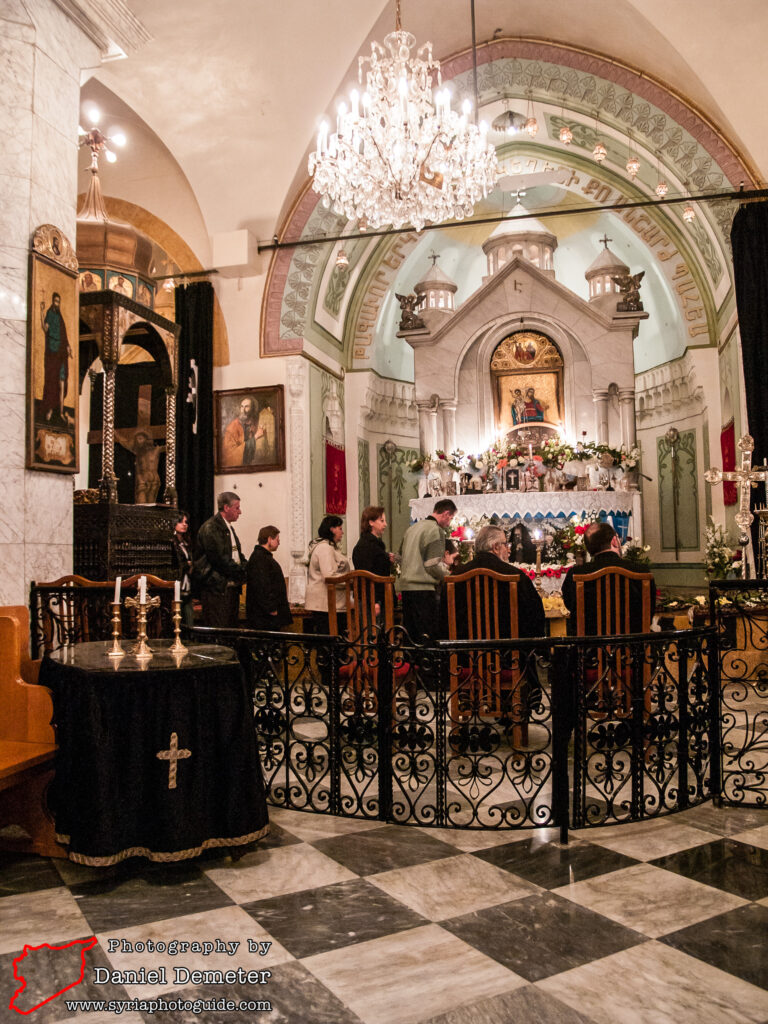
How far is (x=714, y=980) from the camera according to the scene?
7.07 feet

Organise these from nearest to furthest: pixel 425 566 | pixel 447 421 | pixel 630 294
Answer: pixel 425 566, pixel 630 294, pixel 447 421

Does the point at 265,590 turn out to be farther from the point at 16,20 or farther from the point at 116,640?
the point at 16,20

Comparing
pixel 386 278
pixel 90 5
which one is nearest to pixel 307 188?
pixel 386 278

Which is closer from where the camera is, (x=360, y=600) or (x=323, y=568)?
(x=360, y=600)

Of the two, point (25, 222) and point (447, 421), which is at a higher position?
point (447, 421)

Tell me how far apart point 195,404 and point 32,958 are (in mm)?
9330

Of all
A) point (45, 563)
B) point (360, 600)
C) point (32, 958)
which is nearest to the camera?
point (32, 958)

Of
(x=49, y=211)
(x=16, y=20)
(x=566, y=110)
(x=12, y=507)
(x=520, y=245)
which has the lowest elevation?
(x=12, y=507)

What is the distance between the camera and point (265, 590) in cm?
627

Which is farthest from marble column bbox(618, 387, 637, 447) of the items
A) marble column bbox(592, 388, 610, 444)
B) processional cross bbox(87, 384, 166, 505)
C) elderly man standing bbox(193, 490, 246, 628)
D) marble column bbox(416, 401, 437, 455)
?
elderly man standing bbox(193, 490, 246, 628)

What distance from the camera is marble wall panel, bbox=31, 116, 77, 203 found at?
16.8 feet

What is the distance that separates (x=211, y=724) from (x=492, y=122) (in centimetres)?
1225

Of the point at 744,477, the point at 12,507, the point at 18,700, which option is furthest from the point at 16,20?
the point at 744,477

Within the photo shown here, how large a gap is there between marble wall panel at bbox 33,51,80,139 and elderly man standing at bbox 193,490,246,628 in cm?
279
